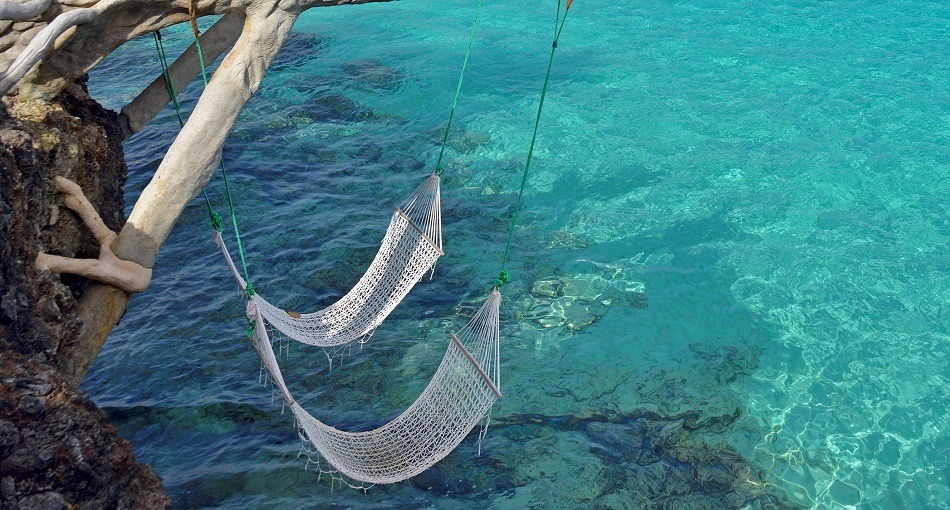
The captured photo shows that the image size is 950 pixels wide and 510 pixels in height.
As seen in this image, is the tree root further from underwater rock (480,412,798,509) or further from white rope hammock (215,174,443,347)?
underwater rock (480,412,798,509)

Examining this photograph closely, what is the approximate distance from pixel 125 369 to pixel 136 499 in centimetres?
224

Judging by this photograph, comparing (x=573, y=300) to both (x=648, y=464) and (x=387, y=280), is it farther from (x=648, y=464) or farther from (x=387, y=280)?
(x=648, y=464)

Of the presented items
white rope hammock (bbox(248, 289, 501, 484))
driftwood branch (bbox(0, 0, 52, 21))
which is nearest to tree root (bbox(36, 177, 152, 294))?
white rope hammock (bbox(248, 289, 501, 484))

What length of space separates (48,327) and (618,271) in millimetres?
4154

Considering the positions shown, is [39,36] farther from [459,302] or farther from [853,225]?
[853,225]

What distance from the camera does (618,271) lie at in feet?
19.9

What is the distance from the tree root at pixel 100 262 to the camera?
3.40 meters

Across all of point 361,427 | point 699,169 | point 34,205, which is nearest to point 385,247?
point 361,427

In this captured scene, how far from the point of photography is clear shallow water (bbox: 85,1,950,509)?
4414 mm

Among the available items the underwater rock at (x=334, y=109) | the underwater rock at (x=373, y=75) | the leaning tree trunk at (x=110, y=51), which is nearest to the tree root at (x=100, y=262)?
the leaning tree trunk at (x=110, y=51)

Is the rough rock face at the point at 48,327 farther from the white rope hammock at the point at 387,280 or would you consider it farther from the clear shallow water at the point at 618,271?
the white rope hammock at the point at 387,280

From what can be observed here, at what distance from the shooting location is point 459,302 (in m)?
5.76

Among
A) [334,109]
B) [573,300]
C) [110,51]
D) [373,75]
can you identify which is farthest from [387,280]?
[373,75]

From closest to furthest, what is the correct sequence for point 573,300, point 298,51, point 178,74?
point 178,74, point 573,300, point 298,51
